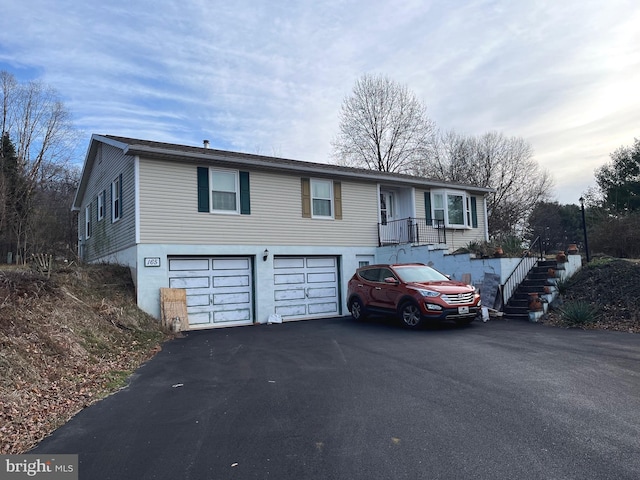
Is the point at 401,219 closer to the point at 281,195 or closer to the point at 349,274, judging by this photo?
the point at 349,274

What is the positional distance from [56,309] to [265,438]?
6.31 m

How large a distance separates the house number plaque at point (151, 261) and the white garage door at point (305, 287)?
383 centimetres

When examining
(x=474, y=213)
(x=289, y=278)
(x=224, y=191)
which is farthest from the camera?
(x=474, y=213)

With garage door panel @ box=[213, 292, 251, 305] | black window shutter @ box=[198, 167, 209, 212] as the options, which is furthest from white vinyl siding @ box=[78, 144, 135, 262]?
garage door panel @ box=[213, 292, 251, 305]

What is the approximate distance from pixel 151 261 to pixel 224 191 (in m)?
3.22

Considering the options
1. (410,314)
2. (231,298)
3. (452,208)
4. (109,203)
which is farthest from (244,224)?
(452,208)

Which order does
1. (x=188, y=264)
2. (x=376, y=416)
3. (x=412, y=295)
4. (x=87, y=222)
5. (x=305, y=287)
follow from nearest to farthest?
(x=376, y=416) < (x=412, y=295) < (x=188, y=264) < (x=305, y=287) < (x=87, y=222)

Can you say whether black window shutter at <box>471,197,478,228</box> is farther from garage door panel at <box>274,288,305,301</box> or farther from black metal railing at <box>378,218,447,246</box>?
garage door panel at <box>274,288,305,301</box>

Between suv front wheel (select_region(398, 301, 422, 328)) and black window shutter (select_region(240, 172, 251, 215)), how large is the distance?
5925 mm

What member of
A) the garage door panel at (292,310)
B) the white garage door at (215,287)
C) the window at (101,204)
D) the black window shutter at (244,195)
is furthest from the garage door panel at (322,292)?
the window at (101,204)

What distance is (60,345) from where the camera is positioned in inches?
282

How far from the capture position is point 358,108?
106ft

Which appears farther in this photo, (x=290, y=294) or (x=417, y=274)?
(x=290, y=294)

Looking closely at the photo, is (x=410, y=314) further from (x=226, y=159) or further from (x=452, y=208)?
(x=452, y=208)
